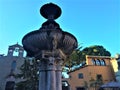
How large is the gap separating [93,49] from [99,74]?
12148 mm

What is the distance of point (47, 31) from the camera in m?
6.40

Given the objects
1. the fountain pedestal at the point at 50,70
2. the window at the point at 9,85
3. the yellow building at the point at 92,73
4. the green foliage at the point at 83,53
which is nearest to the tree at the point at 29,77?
the yellow building at the point at 92,73

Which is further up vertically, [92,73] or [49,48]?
[92,73]

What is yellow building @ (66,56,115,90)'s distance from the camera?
25016 millimetres

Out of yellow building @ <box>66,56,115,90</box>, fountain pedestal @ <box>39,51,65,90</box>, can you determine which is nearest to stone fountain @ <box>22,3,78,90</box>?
fountain pedestal @ <box>39,51,65,90</box>

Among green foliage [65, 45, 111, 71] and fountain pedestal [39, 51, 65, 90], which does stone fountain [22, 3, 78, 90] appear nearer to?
fountain pedestal [39, 51, 65, 90]

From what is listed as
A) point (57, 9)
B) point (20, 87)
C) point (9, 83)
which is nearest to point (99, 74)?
point (20, 87)

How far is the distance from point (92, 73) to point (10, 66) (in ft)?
44.0

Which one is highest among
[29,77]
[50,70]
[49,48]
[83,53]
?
[83,53]

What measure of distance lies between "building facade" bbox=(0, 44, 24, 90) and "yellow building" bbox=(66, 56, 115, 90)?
905cm

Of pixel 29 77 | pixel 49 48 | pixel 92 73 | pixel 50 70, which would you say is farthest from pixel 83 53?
pixel 50 70

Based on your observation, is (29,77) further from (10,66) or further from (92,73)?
(10,66)

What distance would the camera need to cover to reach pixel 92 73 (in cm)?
2564

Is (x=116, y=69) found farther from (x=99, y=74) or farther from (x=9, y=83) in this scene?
(x=9, y=83)
